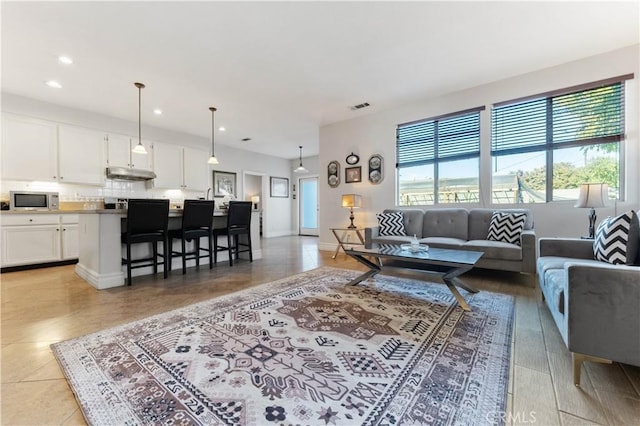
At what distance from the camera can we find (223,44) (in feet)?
9.27

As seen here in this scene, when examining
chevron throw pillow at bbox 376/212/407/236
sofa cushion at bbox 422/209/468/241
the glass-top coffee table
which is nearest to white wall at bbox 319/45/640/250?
sofa cushion at bbox 422/209/468/241

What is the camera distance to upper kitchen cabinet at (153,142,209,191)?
554 centimetres

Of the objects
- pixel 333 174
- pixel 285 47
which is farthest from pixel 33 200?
pixel 333 174

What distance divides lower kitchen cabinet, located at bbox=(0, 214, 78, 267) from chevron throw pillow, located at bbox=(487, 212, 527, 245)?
6.33m

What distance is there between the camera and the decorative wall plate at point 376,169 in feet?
16.4

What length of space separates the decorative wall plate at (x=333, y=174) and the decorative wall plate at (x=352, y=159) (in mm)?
267

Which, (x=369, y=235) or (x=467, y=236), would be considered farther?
(x=369, y=235)

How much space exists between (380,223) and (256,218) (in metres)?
2.13

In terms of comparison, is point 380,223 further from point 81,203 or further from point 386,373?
point 81,203

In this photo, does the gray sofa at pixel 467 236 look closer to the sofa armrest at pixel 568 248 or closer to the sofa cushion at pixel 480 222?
the sofa cushion at pixel 480 222

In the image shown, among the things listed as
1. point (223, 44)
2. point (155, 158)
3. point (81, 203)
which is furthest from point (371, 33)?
point (81, 203)

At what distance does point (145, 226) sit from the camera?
3119 millimetres

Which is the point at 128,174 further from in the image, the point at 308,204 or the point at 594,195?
the point at 594,195

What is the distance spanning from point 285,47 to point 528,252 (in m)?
3.51
